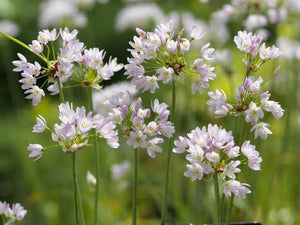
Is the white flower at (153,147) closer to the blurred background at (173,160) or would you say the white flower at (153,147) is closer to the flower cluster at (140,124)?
the flower cluster at (140,124)

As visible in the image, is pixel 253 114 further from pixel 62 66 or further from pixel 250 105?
pixel 62 66

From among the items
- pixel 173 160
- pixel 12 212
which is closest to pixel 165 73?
pixel 12 212

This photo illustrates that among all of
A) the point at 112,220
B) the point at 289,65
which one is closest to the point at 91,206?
the point at 112,220

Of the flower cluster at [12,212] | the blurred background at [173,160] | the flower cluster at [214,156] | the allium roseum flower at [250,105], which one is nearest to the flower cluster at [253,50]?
the allium roseum flower at [250,105]

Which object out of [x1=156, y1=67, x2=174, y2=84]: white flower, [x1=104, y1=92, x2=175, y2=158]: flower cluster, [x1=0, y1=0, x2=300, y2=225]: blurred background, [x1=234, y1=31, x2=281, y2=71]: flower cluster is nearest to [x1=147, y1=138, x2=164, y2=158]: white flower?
[x1=104, y1=92, x2=175, y2=158]: flower cluster

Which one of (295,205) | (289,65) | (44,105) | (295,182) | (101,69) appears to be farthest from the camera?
(44,105)

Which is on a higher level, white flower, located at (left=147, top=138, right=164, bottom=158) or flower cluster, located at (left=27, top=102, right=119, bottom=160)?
flower cluster, located at (left=27, top=102, right=119, bottom=160)

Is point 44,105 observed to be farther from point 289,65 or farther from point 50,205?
point 289,65

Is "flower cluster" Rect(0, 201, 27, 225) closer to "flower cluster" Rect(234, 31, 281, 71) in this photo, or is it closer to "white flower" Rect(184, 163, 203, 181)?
"white flower" Rect(184, 163, 203, 181)
